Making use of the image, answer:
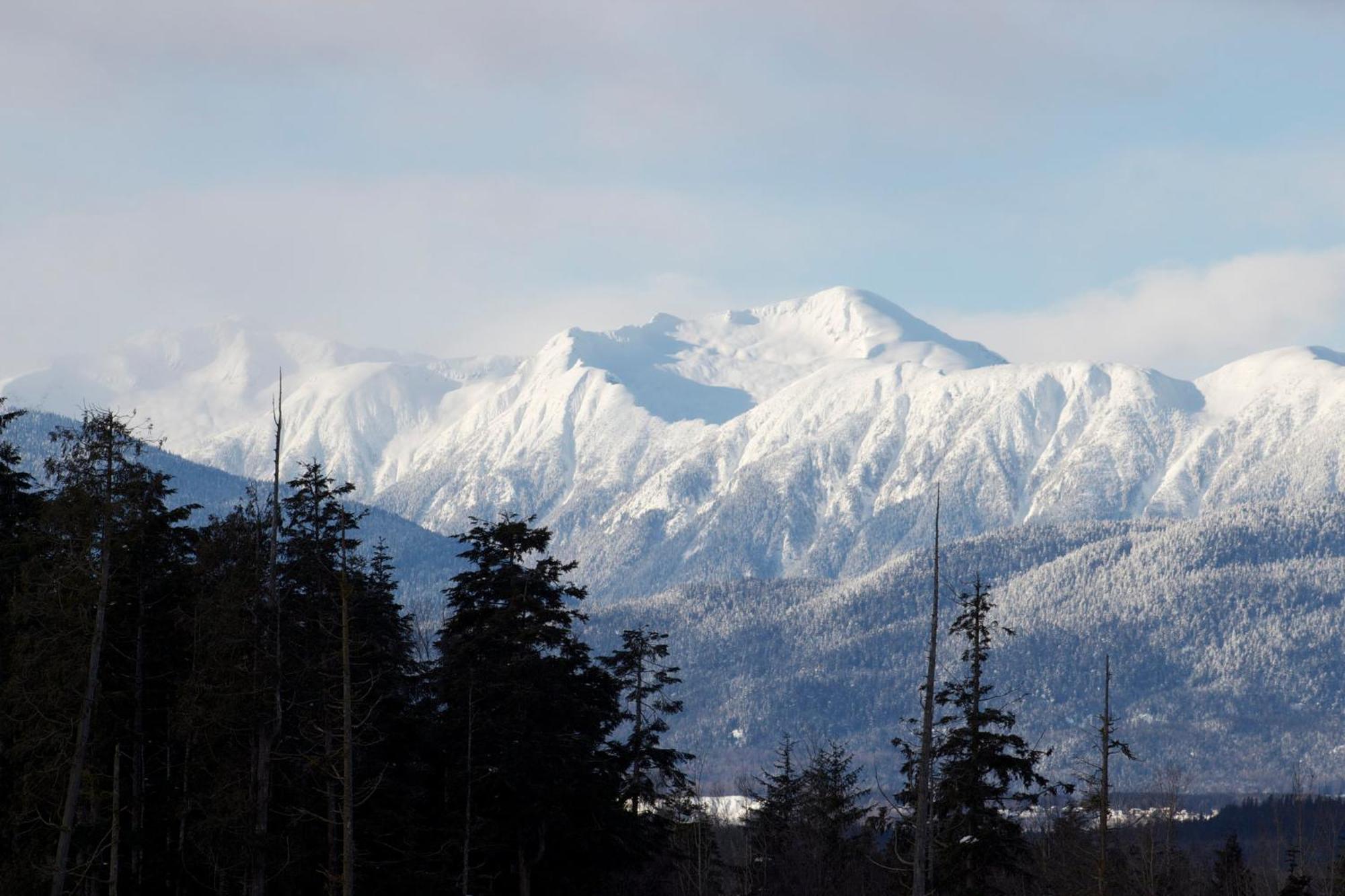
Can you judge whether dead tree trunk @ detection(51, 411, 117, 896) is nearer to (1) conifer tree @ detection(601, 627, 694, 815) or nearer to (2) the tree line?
(2) the tree line

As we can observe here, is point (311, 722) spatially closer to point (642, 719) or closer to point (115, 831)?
point (115, 831)

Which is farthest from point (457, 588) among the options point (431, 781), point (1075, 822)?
point (1075, 822)

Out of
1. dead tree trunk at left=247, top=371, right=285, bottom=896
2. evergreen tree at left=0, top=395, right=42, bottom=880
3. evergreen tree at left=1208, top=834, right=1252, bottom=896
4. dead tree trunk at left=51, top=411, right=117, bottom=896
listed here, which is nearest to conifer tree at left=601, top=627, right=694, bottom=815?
dead tree trunk at left=247, top=371, right=285, bottom=896

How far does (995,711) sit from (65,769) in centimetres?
2903

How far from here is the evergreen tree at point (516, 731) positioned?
56.9 metres

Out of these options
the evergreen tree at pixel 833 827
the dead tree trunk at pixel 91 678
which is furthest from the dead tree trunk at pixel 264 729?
the evergreen tree at pixel 833 827

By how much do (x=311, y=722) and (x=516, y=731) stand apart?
11979 millimetres

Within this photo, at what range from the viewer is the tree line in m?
43.5

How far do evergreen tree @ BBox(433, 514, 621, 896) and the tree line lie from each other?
0.36ft

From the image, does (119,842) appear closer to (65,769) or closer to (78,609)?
(65,769)

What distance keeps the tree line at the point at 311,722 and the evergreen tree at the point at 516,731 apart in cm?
11

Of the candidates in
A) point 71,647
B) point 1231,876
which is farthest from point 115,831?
point 1231,876

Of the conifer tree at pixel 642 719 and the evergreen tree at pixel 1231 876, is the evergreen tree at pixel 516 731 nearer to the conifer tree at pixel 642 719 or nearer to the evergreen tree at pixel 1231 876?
the conifer tree at pixel 642 719

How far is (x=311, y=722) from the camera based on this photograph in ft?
150
